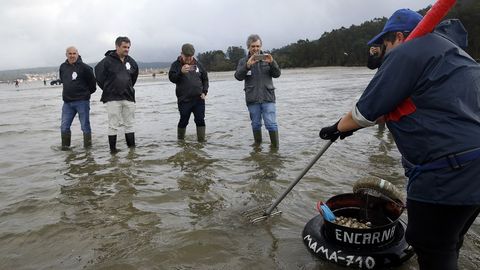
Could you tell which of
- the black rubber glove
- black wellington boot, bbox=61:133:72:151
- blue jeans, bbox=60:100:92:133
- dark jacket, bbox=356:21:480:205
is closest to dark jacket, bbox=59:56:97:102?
blue jeans, bbox=60:100:92:133

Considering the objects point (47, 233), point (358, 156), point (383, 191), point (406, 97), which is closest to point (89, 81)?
point (47, 233)

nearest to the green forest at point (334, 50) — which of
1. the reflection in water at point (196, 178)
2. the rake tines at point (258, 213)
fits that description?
the reflection in water at point (196, 178)

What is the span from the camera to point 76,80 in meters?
8.74

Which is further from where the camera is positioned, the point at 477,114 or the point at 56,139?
the point at 56,139

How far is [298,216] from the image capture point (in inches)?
187

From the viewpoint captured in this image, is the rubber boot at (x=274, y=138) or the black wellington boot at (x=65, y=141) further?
the black wellington boot at (x=65, y=141)

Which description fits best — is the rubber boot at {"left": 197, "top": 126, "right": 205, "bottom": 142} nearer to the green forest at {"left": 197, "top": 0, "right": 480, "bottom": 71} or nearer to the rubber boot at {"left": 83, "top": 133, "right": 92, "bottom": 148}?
the rubber boot at {"left": 83, "top": 133, "right": 92, "bottom": 148}

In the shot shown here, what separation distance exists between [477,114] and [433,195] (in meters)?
0.55

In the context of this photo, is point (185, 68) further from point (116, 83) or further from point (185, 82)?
point (116, 83)

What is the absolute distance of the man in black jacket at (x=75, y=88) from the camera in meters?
8.73

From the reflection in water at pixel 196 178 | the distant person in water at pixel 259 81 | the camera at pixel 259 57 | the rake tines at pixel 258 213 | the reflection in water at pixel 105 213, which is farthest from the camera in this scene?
the distant person in water at pixel 259 81

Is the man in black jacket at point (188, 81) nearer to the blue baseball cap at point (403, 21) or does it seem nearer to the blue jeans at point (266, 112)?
the blue jeans at point (266, 112)

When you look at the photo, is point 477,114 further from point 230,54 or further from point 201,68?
point 230,54

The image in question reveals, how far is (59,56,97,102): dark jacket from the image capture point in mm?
8711
